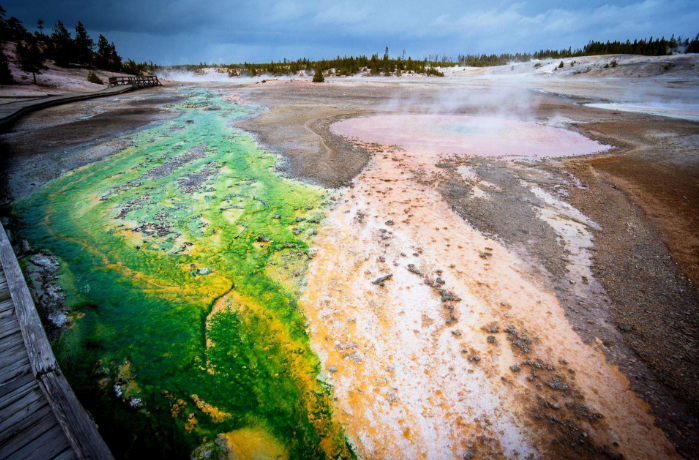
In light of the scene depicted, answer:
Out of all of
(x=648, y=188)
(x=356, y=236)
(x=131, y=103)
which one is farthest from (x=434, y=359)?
(x=131, y=103)

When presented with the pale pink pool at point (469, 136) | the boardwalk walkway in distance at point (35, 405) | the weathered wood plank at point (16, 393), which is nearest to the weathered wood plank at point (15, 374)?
the boardwalk walkway in distance at point (35, 405)

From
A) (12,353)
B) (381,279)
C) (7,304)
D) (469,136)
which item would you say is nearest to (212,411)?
(12,353)

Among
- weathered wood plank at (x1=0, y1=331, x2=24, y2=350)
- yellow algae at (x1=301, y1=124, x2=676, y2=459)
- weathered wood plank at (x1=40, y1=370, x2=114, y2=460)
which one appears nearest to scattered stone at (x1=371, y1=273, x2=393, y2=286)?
yellow algae at (x1=301, y1=124, x2=676, y2=459)

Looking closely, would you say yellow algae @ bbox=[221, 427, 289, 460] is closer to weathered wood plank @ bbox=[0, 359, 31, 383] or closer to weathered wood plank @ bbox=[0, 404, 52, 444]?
weathered wood plank @ bbox=[0, 404, 52, 444]

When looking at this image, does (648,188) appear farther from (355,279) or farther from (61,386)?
(61,386)

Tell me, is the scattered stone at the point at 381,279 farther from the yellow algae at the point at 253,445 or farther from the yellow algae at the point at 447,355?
the yellow algae at the point at 253,445
